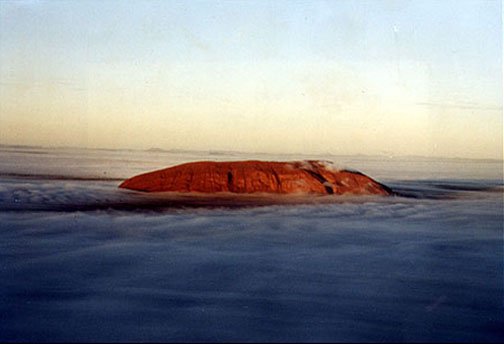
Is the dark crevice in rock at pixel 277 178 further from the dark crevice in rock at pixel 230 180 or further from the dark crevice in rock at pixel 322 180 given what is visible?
the dark crevice in rock at pixel 230 180

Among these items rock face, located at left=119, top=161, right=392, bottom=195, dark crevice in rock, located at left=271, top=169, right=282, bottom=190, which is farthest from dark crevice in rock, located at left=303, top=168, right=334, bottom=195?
dark crevice in rock, located at left=271, top=169, right=282, bottom=190

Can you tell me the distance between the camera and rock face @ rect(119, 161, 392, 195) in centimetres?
1370

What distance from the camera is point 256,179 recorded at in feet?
45.7

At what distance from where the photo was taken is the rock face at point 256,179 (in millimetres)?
→ 13695

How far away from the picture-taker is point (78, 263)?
5828mm

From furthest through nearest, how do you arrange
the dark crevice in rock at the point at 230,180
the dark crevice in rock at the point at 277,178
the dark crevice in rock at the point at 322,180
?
the dark crevice in rock at the point at 322,180 → the dark crevice in rock at the point at 277,178 → the dark crevice in rock at the point at 230,180

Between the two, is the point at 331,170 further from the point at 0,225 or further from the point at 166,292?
the point at 166,292

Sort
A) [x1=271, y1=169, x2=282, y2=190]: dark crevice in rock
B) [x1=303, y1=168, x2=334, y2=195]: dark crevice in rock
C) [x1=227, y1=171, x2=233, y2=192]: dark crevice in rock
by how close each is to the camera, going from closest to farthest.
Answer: [x1=227, y1=171, x2=233, y2=192]: dark crevice in rock → [x1=271, y1=169, x2=282, y2=190]: dark crevice in rock → [x1=303, y1=168, x2=334, y2=195]: dark crevice in rock

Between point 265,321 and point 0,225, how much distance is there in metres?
5.51

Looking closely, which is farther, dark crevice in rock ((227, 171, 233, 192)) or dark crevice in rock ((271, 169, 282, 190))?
dark crevice in rock ((271, 169, 282, 190))

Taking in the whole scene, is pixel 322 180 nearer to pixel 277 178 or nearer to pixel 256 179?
pixel 277 178

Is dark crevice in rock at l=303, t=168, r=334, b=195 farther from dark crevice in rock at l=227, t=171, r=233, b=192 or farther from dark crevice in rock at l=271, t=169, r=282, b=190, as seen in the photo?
dark crevice in rock at l=227, t=171, r=233, b=192

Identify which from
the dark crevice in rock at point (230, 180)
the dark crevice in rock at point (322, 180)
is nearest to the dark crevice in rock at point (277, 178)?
the dark crevice in rock at point (322, 180)

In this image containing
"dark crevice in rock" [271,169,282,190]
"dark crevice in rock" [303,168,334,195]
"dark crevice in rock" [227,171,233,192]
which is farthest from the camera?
"dark crevice in rock" [303,168,334,195]
